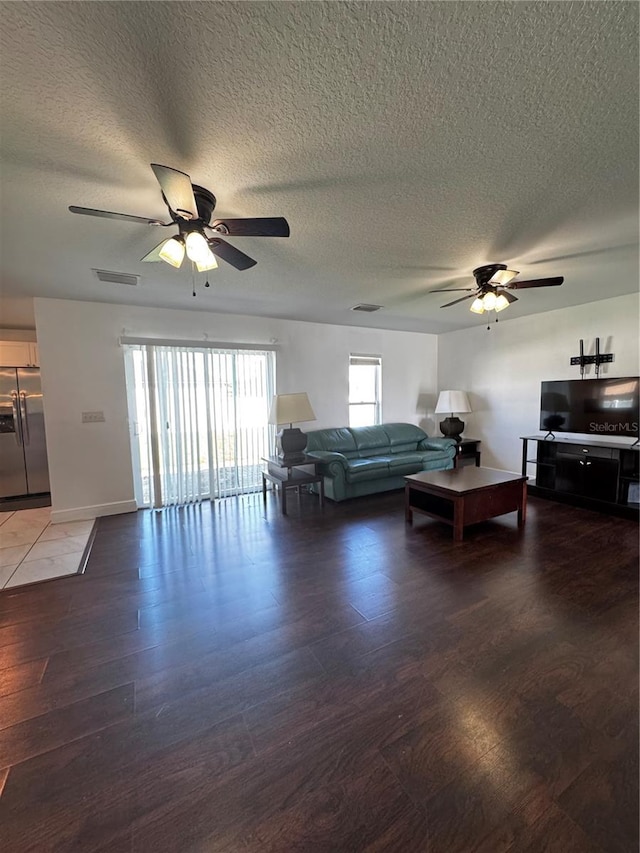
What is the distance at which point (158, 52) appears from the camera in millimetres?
1127

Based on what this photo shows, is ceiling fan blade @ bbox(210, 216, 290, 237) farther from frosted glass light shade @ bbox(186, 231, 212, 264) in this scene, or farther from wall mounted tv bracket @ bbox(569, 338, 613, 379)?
wall mounted tv bracket @ bbox(569, 338, 613, 379)

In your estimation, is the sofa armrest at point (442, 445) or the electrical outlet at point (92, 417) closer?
the electrical outlet at point (92, 417)

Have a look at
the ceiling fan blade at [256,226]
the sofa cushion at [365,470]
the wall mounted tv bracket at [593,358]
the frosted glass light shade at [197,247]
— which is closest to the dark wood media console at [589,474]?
the wall mounted tv bracket at [593,358]

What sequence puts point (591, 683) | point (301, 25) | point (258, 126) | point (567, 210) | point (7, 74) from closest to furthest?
1. point (301, 25)
2. point (7, 74)
3. point (258, 126)
4. point (591, 683)
5. point (567, 210)

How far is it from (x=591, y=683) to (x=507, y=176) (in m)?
2.59

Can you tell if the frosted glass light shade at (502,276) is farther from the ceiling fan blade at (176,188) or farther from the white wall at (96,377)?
the white wall at (96,377)

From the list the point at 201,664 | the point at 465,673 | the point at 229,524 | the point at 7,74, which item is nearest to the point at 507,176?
the point at 7,74

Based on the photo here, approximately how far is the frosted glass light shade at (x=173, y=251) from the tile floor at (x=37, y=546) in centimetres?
257

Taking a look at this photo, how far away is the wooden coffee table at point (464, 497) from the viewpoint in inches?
129

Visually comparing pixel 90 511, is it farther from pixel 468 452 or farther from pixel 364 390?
pixel 468 452

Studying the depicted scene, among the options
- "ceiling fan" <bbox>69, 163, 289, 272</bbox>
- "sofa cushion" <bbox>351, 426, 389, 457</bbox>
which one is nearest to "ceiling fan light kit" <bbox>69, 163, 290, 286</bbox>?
"ceiling fan" <bbox>69, 163, 289, 272</bbox>

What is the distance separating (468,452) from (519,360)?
1668 mm

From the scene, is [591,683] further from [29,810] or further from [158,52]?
[158,52]

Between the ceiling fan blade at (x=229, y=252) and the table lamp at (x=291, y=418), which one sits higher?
the ceiling fan blade at (x=229, y=252)
